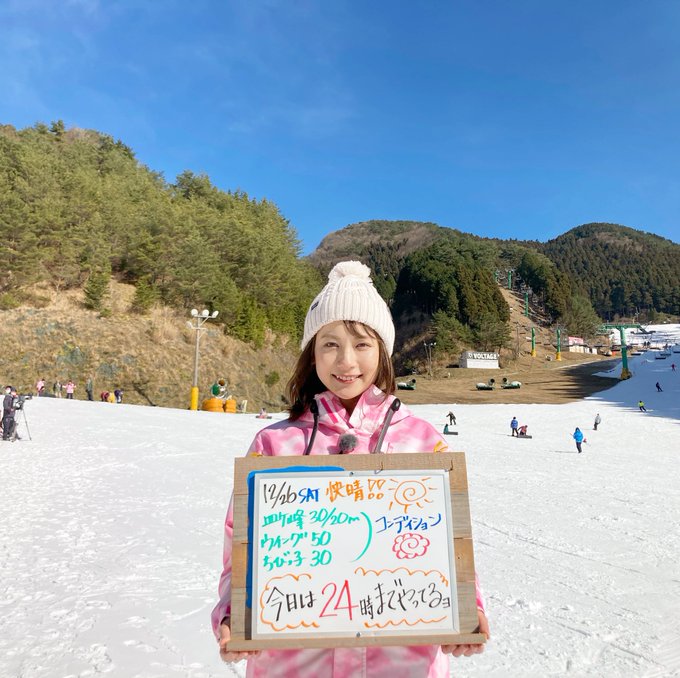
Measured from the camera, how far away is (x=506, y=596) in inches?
188

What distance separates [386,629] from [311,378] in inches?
40.4

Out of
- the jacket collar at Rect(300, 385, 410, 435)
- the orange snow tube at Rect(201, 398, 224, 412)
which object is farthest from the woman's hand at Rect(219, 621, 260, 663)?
the orange snow tube at Rect(201, 398, 224, 412)

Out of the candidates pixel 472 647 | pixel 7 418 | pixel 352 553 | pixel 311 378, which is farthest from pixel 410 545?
pixel 7 418

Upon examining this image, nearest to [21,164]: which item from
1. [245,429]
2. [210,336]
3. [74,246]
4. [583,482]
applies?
[74,246]

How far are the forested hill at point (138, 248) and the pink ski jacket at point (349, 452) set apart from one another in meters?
37.7

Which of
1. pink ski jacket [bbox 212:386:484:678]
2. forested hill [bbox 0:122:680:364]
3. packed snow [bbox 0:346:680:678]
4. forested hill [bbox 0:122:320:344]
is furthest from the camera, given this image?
forested hill [bbox 0:122:680:364]

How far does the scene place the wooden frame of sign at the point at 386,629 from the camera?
155 centimetres

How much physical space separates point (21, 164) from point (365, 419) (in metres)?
47.4

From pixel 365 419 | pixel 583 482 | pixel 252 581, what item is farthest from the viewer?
pixel 583 482

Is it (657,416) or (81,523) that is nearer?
(81,523)

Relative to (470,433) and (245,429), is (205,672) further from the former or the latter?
(470,433)

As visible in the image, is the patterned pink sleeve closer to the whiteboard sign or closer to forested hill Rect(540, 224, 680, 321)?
the whiteboard sign

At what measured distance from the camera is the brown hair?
2.11m

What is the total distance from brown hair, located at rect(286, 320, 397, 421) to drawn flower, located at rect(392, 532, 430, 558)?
605 mm
